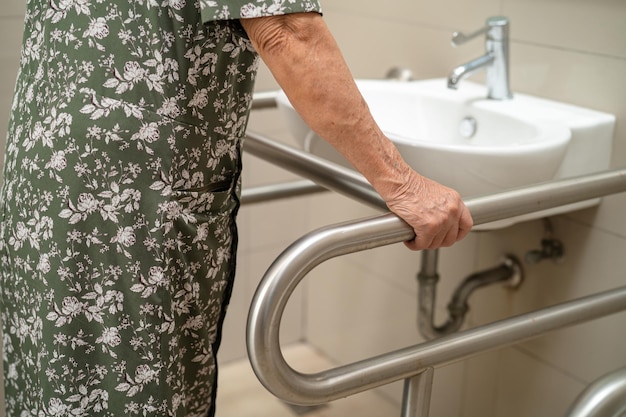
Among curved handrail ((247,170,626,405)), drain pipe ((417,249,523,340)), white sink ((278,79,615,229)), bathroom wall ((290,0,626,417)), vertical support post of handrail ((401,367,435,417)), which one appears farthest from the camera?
drain pipe ((417,249,523,340))

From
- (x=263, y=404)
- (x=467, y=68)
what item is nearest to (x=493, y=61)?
(x=467, y=68)

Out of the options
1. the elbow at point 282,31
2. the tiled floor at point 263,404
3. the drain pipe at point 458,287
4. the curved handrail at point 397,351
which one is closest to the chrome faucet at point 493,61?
the drain pipe at point 458,287

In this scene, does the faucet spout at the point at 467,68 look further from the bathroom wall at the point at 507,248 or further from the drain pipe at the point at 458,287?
the drain pipe at the point at 458,287

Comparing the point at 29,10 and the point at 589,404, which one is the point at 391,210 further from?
the point at 29,10

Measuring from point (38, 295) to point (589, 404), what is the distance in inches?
27.0

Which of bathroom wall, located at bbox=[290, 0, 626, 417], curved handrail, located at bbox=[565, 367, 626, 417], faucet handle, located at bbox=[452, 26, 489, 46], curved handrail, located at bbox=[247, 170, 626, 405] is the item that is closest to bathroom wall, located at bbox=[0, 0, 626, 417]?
bathroom wall, located at bbox=[290, 0, 626, 417]

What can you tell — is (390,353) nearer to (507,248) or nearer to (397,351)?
(397,351)

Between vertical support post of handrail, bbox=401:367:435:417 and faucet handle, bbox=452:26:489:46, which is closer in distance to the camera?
vertical support post of handrail, bbox=401:367:435:417

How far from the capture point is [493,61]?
1450 mm

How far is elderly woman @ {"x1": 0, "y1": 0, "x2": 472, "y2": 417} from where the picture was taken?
2.93 feet

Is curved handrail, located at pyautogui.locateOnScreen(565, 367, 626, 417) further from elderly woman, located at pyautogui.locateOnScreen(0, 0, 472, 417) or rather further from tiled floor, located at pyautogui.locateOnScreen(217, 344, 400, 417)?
tiled floor, located at pyautogui.locateOnScreen(217, 344, 400, 417)

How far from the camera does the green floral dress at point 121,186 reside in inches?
36.3

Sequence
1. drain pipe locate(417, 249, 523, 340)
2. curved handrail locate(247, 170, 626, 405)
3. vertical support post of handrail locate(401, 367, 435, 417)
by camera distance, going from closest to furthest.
→ curved handrail locate(247, 170, 626, 405) → vertical support post of handrail locate(401, 367, 435, 417) → drain pipe locate(417, 249, 523, 340)

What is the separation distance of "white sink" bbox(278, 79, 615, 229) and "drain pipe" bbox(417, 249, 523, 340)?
255 millimetres
